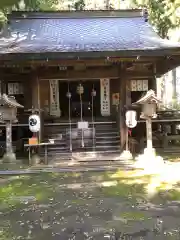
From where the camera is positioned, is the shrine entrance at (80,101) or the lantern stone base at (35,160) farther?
the shrine entrance at (80,101)

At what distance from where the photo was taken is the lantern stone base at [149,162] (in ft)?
33.2

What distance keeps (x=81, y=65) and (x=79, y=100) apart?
4.23m

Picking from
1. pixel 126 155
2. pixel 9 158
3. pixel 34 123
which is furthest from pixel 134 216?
pixel 9 158

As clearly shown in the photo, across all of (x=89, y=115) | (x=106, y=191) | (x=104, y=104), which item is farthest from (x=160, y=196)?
(x=89, y=115)

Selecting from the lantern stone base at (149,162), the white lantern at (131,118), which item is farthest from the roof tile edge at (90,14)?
the lantern stone base at (149,162)

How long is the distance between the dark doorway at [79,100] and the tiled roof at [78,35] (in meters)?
2.37

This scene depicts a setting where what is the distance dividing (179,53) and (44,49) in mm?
4498

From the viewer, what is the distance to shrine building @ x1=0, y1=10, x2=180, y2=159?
38.1 feet

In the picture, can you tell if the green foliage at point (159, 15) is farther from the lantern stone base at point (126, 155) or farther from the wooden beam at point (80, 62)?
the lantern stone base at point (126, 155)

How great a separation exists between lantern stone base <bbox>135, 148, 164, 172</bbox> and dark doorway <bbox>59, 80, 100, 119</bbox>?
5049 mm

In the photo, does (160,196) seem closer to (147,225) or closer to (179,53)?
(147,225)

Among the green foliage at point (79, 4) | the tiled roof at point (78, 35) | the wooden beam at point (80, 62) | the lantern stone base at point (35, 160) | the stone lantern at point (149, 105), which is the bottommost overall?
the lantern stone base at point (35, 160)

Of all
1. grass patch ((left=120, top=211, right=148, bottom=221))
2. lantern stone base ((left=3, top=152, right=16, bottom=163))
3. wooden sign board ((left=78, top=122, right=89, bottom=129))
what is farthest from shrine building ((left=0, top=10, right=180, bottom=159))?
grass patch ((left=120, top=211, right=148, bottom=221))

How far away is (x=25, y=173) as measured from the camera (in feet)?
32.1
